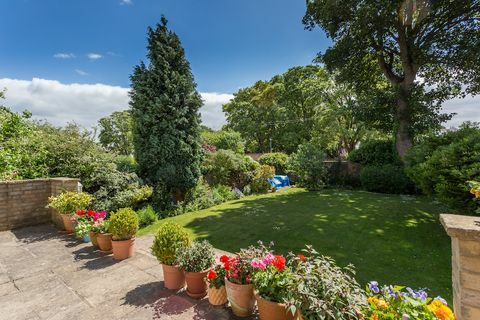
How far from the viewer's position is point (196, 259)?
313cm

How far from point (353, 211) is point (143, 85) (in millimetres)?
8592

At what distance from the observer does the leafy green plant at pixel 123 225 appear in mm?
4352

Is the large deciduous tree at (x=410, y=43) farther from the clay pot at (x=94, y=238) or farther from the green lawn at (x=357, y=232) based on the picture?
the clay pot at (x=94, y=238)

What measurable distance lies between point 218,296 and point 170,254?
911 mm

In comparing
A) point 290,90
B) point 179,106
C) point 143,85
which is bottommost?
point 179,106

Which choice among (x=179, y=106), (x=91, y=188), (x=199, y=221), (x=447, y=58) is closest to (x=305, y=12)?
(x=447, y=58)

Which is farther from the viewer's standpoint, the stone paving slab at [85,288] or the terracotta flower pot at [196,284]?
the terracotta flower pot at [196,284]

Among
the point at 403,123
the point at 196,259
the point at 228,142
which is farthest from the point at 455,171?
the point at 228,142

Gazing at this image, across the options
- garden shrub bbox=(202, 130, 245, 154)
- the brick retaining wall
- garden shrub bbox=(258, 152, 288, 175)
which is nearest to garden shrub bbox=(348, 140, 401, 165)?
garden shrub bbox=(258, 152, 288, 175)

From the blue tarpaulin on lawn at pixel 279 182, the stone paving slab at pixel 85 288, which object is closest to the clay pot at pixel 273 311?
the stone paving slab at pixel 85 288

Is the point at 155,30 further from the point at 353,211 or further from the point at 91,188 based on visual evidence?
the point at 353,211

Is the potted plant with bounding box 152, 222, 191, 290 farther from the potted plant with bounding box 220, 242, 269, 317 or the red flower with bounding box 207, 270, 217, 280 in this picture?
the potted plant with bounding box 220, 242, 269, 317

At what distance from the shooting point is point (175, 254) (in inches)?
130

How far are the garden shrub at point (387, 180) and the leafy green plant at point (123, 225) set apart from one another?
11.4m
